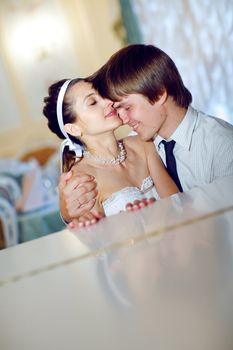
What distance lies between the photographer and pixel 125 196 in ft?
3.55

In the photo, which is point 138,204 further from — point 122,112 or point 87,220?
point 122,112

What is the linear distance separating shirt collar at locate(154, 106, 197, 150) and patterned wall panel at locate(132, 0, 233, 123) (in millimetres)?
180

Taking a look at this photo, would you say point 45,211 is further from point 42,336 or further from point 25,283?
point 42,336

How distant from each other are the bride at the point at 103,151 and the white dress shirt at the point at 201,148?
0.16 ft

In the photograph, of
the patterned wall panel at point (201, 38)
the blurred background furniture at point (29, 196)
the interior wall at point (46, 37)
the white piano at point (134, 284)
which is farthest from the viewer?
the blurred background furniture at point (29, 196)

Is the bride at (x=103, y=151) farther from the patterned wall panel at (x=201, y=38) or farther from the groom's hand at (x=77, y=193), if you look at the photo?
the patterned wall panel at (x=201, y=38)

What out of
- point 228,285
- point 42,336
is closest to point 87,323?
point 42,336

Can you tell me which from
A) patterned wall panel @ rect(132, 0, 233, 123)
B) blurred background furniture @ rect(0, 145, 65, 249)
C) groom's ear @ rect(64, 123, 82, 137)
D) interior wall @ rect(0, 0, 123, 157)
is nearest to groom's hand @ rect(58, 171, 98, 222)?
groom's ear @ rect(64, 123, 82, 137)

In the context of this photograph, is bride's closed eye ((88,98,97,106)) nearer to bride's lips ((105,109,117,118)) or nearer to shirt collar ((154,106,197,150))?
bride's lips ((105,109,117,118))

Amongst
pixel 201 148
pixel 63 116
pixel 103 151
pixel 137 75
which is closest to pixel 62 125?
pixel 63 116

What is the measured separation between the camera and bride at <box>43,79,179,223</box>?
3.51 ft

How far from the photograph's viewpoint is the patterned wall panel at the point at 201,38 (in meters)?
1.30

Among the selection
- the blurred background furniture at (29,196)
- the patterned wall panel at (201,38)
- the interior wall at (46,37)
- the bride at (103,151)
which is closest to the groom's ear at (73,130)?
the bride at (103,151)

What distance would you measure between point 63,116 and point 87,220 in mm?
282
